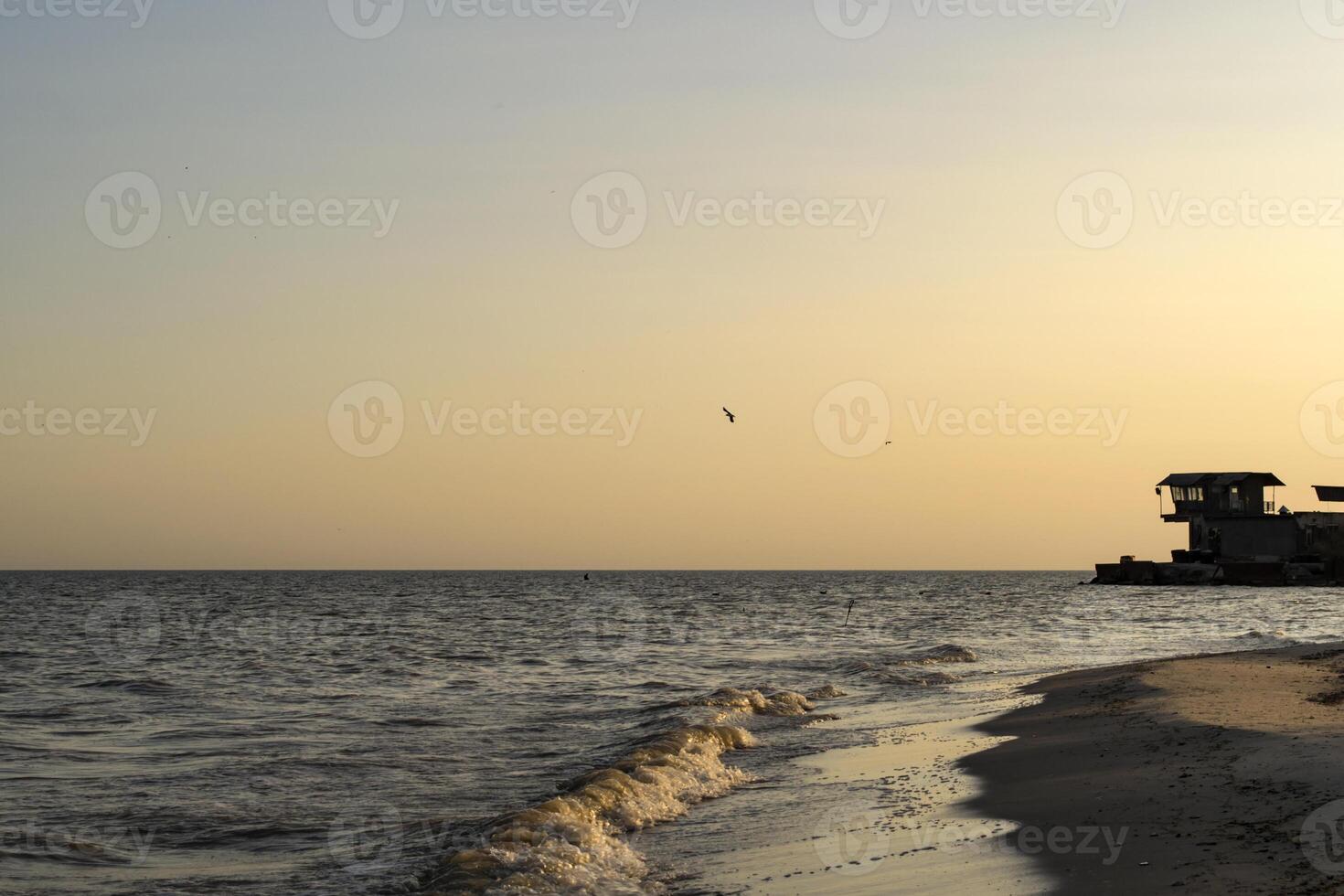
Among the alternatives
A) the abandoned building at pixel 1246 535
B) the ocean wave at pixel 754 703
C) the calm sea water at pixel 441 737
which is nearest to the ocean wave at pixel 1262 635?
the calm sea water at pixel 441 737

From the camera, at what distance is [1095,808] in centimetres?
1261

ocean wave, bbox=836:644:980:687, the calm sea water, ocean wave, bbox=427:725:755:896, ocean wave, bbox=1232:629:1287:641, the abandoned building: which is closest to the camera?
ocean wave, bbox=427:725:755:896

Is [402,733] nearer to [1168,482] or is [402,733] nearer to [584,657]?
[584,657]

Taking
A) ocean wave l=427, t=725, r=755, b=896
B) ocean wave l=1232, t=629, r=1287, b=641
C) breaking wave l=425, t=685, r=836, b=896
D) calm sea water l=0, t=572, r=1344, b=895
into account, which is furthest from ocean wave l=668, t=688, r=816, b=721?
ocean wave l=1232, t=629, r=1287, b=641

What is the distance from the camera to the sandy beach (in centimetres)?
986

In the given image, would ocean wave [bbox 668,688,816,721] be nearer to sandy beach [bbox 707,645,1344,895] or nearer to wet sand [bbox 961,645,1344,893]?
wet sand [bbox 961,645,1344,893]

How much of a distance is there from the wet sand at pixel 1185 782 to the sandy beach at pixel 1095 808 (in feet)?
0.09

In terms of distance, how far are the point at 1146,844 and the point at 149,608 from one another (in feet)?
279

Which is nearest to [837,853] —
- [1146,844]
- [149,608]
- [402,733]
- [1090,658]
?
[1146,844]

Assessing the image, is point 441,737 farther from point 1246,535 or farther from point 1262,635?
point 1246,535

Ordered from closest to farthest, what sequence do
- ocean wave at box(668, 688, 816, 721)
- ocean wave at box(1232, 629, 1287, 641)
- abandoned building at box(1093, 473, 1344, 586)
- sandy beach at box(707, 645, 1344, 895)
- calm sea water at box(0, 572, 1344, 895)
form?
1. sandy beach at box(707, 645, 1344, 895)
2. calm sea water at box(0, 572, 1344, 895)
3. ocean wave at box(668, 688, 816, 721)
4. ocean wave at box(1232, 629, 1287, 641)
5. abandoned building at box(1093, 473, 1344, 586)

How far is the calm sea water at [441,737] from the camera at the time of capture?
1312 centimetres

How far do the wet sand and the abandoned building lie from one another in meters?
78.2

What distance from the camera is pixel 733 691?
92.0 feet
